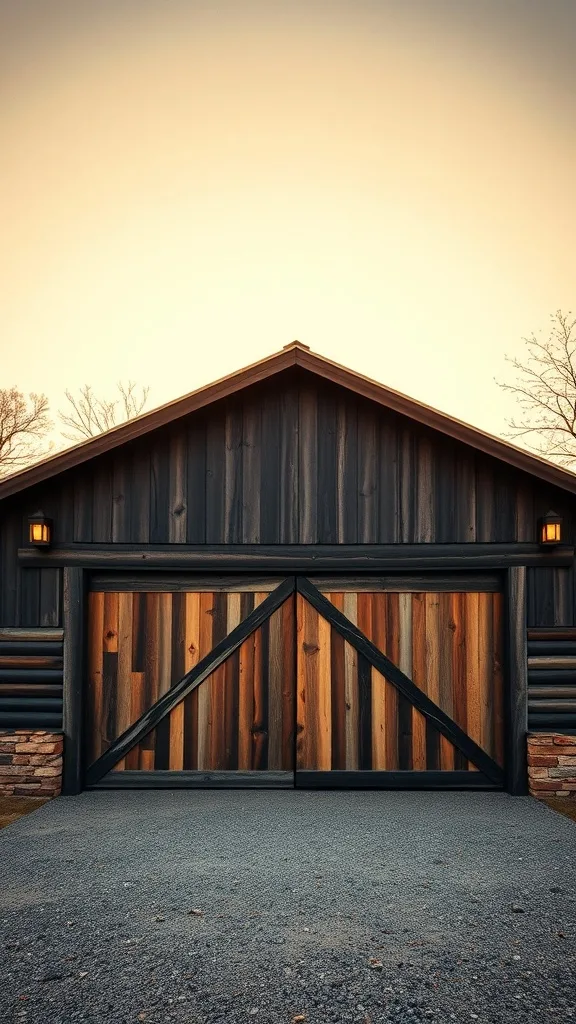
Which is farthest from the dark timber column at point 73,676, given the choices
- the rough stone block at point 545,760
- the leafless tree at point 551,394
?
the leafless tree at point 551,394

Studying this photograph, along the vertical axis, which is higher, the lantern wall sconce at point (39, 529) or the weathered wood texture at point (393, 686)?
the lantern wall sconce at point (39, 529)

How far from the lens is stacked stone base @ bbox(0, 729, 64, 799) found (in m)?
6.06

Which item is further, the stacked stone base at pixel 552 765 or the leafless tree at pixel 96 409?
the leafless tree at pixel 96 409

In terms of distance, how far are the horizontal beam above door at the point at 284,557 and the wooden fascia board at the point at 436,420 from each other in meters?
0.81

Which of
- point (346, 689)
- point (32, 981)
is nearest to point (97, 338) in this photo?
point (346, 689)

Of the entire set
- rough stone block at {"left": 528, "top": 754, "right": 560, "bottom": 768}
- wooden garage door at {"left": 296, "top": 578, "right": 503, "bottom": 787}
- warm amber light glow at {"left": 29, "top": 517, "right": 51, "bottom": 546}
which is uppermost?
warm amber light glow at {"left": 29, "top": 517, "right": 51, "bottom": 546}

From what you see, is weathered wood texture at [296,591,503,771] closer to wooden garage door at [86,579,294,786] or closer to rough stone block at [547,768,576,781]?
wooden garage door at [86,579,294,786]

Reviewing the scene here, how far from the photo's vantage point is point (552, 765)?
6055mm

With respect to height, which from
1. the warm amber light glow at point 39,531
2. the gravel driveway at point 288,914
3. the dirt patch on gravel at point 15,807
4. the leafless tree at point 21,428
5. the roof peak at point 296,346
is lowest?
the dirt patch on gravel at point 15,807

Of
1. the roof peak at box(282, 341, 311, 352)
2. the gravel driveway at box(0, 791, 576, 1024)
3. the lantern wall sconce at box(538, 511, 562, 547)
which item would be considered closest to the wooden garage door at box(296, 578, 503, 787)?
the gravel driveway at box(0, 791, 576, 1024)

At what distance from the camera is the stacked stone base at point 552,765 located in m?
6.04

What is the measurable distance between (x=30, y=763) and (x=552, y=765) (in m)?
5.26

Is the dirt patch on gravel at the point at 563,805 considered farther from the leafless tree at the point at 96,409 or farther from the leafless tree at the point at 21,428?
the leafless tree at the point at 96,409

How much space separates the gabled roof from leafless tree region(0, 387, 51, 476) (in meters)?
13.8
